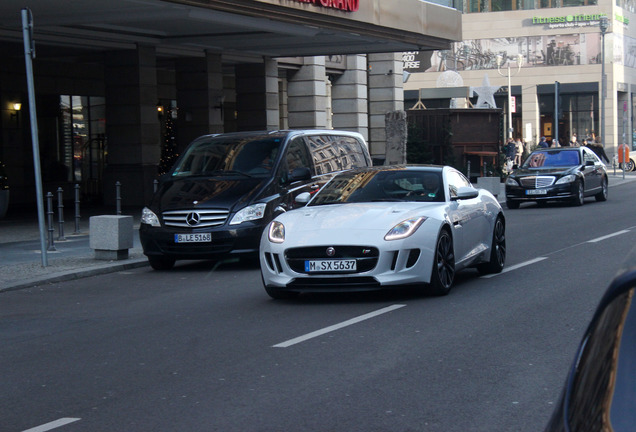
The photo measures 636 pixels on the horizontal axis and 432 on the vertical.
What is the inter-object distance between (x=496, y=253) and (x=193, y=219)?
400 centimetres

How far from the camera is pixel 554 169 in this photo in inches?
1049

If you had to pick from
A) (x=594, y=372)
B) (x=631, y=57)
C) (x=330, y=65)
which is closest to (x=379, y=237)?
(x=594, y=372)

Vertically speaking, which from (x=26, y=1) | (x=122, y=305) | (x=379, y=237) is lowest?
(x=122, y=305)

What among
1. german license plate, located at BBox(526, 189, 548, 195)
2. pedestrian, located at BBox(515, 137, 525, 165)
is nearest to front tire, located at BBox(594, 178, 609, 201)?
german license plate, located at BBox(526, 189, 548, 195)

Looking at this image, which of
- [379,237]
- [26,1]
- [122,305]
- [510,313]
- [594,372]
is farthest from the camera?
[26,1]

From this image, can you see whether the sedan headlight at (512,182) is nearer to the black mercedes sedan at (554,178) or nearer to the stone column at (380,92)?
the black mercedes sedan at (554,178)

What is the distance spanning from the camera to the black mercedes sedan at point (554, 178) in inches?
1027

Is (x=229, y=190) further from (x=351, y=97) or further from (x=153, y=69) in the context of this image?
(x=351, y=97)

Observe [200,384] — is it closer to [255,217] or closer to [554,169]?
[255,217]

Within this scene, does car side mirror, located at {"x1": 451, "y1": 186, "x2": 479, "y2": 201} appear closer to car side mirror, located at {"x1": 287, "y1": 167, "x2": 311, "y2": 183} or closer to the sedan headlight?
car side mirror, located at {"x1": 287, "y1": 167, "x2": 311, "y2": 183}

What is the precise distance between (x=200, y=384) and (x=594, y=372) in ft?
15.2

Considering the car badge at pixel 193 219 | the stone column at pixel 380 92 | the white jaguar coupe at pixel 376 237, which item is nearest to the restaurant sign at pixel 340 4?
the car badge at pixel 193 219

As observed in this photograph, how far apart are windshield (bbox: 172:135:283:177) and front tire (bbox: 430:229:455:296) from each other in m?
4.62

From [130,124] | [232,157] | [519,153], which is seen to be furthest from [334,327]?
[519,153]
